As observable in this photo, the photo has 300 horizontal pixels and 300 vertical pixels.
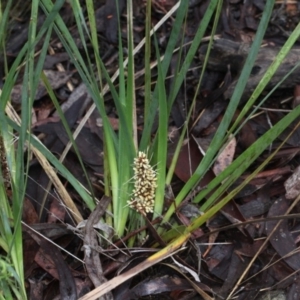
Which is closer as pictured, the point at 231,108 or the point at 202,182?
the point at 231,108

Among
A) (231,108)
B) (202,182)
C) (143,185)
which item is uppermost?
(231,108)

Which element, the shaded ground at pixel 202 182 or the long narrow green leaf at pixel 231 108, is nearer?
the long narrow green leaf at pixel 231 108

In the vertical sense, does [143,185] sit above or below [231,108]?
below

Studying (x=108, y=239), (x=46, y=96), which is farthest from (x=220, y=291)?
(x=46, y=96)

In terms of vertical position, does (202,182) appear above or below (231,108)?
below
